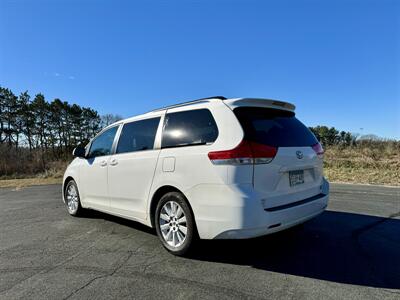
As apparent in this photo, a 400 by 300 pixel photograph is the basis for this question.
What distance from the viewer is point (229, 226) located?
326cm

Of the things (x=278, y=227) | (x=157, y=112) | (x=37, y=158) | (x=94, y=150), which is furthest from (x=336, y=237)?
(x=37, y=158)

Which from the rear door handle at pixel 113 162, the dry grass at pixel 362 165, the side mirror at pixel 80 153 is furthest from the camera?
the dry grass at pixel 362 165

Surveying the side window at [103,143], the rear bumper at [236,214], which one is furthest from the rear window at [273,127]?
the side window at [103,143]

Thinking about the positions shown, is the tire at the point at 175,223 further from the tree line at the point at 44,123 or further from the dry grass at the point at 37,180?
the tree line at the point at 44,123

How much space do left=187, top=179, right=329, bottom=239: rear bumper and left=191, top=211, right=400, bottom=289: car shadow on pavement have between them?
0.49 metres

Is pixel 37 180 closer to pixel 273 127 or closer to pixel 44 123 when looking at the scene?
pixel 273 127

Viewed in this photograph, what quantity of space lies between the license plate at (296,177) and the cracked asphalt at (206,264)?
3.00 feet

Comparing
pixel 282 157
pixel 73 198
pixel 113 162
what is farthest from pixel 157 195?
pixel 73 198

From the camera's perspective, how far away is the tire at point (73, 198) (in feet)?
20.4

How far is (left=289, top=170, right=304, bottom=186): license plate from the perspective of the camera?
3613 mm

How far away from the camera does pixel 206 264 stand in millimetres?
3574

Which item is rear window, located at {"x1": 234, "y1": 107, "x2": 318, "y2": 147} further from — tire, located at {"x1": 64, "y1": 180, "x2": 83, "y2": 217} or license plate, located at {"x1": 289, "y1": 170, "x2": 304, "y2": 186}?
tire, located at {"x1": 64, "y1": 180, "x2": 83, "y2": 217}

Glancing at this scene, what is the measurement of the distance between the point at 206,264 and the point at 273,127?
1.82m

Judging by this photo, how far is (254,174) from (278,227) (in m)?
0.68
